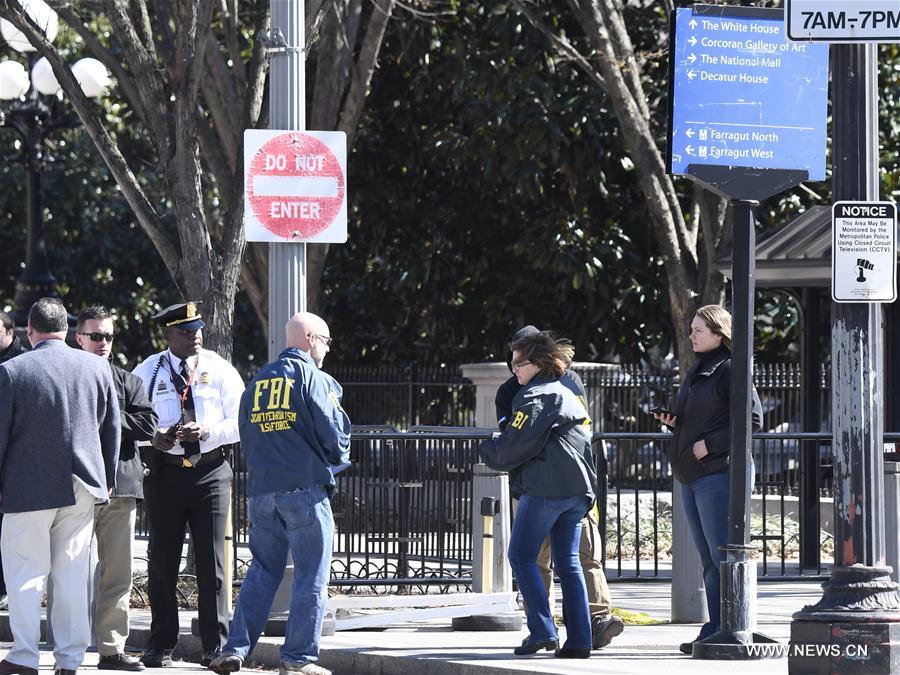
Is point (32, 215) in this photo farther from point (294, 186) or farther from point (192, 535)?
point (192, 535)

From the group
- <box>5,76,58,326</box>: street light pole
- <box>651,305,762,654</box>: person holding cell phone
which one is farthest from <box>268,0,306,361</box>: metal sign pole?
<box>5,76,58,326</box>: street light pole

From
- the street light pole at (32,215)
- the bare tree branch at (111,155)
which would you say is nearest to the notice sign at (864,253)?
the bare tree branch at (111,155)

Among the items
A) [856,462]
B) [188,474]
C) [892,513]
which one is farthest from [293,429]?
[892,513]

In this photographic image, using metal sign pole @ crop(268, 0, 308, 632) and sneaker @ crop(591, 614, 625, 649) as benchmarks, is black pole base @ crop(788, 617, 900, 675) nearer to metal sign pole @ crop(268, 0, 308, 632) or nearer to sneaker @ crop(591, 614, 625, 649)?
sneaker @ crop(591, 614, 625, 649)

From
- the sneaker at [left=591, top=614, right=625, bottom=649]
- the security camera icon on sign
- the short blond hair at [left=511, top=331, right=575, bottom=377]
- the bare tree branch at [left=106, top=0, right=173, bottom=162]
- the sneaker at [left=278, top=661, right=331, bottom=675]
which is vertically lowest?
the sneaker at [left=278, top=661, right=331, bottom=675]

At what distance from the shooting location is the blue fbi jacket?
26.4ft

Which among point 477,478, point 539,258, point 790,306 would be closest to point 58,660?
point 477,478

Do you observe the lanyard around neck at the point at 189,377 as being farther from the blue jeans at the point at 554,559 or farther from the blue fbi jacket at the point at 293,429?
the blue jeans at the point at 554,559

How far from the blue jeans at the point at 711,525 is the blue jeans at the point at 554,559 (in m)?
0.63

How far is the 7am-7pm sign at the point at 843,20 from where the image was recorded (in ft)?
25.6

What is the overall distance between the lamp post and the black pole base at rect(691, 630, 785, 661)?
415 inches

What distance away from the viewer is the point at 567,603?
8.69m

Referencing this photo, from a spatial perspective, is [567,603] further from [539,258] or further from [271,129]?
[539,258]

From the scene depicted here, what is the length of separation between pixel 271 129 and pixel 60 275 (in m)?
21.1
